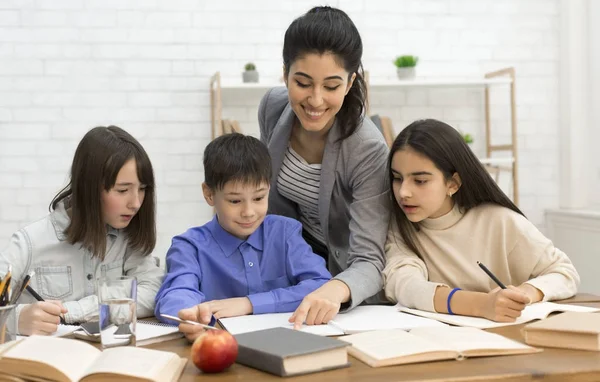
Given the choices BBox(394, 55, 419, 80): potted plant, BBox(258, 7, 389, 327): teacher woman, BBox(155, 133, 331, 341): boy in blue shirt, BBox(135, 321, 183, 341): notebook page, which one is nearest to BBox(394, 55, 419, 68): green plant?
BBox(394, 55, 419, 80): potted plant

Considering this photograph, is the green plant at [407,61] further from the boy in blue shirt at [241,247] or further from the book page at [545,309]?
the book page at [545,309]

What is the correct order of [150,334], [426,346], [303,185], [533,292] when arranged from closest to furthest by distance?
[426,346] → [150,334] → [533,292] → [303,185]

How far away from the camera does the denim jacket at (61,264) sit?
1751mm

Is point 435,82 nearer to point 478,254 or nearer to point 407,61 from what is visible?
point 407,61

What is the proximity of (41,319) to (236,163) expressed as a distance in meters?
0.57

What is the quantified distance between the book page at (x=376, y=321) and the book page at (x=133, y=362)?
41 cm

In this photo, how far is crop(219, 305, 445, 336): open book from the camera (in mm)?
1412

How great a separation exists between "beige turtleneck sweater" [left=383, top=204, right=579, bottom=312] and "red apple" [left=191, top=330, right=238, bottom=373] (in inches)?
27.8

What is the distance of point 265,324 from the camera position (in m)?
1.47

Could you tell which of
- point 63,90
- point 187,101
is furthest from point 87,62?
point 187,101

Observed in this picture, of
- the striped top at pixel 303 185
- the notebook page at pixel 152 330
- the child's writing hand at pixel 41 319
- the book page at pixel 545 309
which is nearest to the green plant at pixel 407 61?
the striped top at pixel 303 185

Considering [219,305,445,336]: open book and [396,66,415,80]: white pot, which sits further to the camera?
[396,66,415,80]: white pot

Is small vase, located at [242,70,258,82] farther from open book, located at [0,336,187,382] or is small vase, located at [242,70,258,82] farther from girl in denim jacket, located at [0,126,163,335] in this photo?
open book, located at [0,336,187,382]

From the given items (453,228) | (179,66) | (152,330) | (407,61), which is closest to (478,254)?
(453,228)
